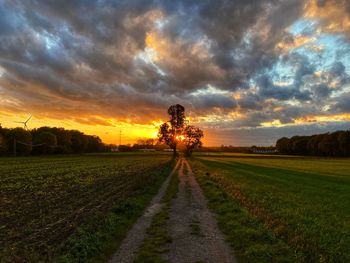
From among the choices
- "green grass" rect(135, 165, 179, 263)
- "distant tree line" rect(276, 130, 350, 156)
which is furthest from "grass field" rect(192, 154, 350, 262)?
"distant tree line" rect(276, 130, 350, 156)

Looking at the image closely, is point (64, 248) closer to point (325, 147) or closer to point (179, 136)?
point (179, 136)

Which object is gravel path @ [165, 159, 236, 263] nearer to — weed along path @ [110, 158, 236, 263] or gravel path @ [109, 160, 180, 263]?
weed along path @ [110, 158, 236, 263]

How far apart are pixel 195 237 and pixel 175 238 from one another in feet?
2.78

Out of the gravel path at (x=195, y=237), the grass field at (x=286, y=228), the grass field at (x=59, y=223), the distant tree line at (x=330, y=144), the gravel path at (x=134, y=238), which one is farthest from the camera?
the distant tree line at (x=330, y=144)

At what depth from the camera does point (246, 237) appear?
565 inches

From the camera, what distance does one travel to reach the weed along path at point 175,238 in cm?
1169

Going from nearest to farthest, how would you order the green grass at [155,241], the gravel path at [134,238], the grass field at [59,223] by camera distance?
the green grass at [155,241], the gravel path at [134,238], the grass field at [59,223]

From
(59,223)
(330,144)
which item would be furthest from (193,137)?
(59,223)

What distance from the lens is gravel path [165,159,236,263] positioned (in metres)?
11.7

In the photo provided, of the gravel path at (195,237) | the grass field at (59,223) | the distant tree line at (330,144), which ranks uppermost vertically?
the distant tree line at (330,144)

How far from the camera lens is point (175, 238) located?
14297 mm

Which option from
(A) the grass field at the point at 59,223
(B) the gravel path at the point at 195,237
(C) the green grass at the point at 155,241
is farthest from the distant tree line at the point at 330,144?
(C) the green grass at the point at 155,241

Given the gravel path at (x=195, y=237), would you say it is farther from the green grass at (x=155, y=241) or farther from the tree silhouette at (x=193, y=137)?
the tree silhouette at (x=193, y=137)

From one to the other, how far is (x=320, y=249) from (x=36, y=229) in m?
11.4
